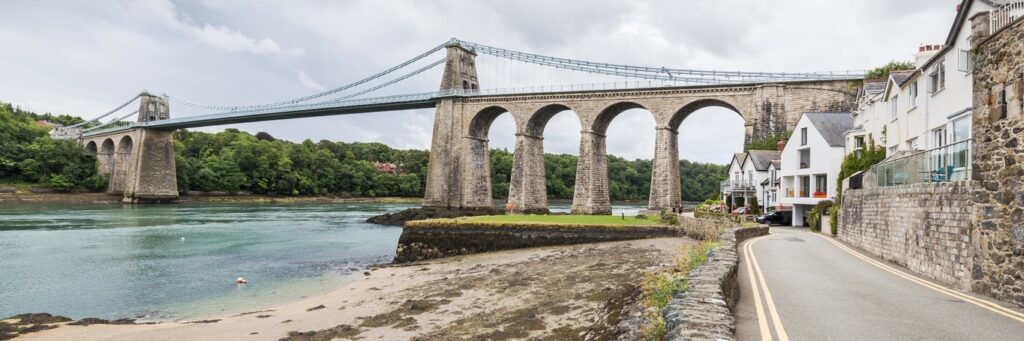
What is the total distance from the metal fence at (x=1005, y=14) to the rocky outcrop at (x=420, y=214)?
37.2 meters

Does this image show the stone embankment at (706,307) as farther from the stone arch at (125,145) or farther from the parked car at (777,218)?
the stone arch at (125,145)

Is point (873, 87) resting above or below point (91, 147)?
below

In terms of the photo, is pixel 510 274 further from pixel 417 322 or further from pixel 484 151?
pixel 484 151

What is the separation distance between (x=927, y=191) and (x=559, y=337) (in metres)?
6.86

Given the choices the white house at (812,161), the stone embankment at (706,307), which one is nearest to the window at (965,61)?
the stone embankment at (706,307)

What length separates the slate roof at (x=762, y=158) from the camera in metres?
36.8

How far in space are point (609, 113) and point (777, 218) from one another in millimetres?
17505

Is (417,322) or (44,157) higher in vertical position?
(44,157)

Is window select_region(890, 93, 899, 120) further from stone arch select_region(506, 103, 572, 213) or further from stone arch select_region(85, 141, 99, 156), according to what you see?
stone arch select_region(85, 141, 99, 156)

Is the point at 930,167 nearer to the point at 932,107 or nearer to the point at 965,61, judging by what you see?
the point at 965,61

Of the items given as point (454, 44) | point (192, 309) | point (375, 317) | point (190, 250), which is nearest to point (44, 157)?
point (454, 44)

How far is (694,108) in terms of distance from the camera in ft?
137

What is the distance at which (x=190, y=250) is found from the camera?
25.0m

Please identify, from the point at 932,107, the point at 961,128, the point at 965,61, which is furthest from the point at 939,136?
the point at 965,61
